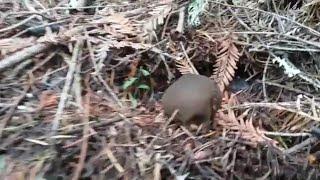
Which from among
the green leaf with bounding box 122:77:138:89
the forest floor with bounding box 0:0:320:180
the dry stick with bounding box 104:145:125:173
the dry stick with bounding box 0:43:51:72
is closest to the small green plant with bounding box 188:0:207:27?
the forest floor with bounding box 0:0:320:180

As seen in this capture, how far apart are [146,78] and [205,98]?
0.23m

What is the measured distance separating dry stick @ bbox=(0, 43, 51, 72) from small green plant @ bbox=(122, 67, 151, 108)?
0.23 meters

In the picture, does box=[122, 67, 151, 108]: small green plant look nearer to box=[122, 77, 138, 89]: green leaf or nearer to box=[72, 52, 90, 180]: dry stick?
box=[122, 77, 138, 89]: green leaf

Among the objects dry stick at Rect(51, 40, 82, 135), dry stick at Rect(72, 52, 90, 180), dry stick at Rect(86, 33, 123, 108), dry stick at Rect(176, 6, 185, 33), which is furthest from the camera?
dry stick at Rect(176, 6, 185, 33)

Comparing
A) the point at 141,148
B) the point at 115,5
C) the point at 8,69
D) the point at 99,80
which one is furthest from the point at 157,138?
the point at 115,5

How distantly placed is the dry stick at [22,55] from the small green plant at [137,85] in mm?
226

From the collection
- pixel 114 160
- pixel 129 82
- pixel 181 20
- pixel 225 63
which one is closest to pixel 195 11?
pixel 181 20

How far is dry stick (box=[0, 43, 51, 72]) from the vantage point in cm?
132

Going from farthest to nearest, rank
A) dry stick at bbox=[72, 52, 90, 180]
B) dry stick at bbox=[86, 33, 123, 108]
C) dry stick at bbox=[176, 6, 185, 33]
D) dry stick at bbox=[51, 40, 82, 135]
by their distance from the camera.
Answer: dry stick at bbox=[176, 6, 185, 33], dry stick at bbox=[86, 33, 123, 108], dry stick at bbox=[51, 40, 82, 135], dry stick at bbox=[72, 52, 90, 180]

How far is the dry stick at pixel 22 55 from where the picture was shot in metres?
1.32

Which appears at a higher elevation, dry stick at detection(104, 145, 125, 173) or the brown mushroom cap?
the brown mushroom cap

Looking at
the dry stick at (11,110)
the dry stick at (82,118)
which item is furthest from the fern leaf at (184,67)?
the dry stick at (11,110)

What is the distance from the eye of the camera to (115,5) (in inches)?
64.5

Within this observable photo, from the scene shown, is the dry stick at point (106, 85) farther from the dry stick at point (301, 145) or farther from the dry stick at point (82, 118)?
the dry stick at point (301, 145)
